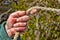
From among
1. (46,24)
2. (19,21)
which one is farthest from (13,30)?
(46,24)

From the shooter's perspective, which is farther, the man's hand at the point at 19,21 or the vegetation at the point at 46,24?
the vegetation at the point at 46,24

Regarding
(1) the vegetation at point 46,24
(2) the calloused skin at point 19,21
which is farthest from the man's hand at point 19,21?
(1) the vegetation at point 46,24

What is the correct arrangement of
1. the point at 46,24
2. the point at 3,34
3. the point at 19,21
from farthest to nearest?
1. the point at 46,24
2. the point at 3,34
3. the point at 19,21

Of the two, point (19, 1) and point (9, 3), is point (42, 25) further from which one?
point (9, 3)

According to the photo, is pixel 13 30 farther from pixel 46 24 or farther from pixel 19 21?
pixel 46 24

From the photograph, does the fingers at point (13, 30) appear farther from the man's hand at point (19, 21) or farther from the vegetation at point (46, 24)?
the vegetation at point (46, 24)

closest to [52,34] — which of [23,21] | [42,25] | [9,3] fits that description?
[42,25]

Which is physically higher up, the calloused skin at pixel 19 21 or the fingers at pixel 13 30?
the calloused skin at pixel 19 21

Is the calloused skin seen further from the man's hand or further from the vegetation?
the vegetation

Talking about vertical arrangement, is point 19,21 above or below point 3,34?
above

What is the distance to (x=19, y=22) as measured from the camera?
91cm

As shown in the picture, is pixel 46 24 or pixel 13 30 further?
pixel 46 24

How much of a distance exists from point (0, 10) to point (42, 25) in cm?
116

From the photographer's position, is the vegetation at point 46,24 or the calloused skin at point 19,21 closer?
the calloused skin at point 19,21
